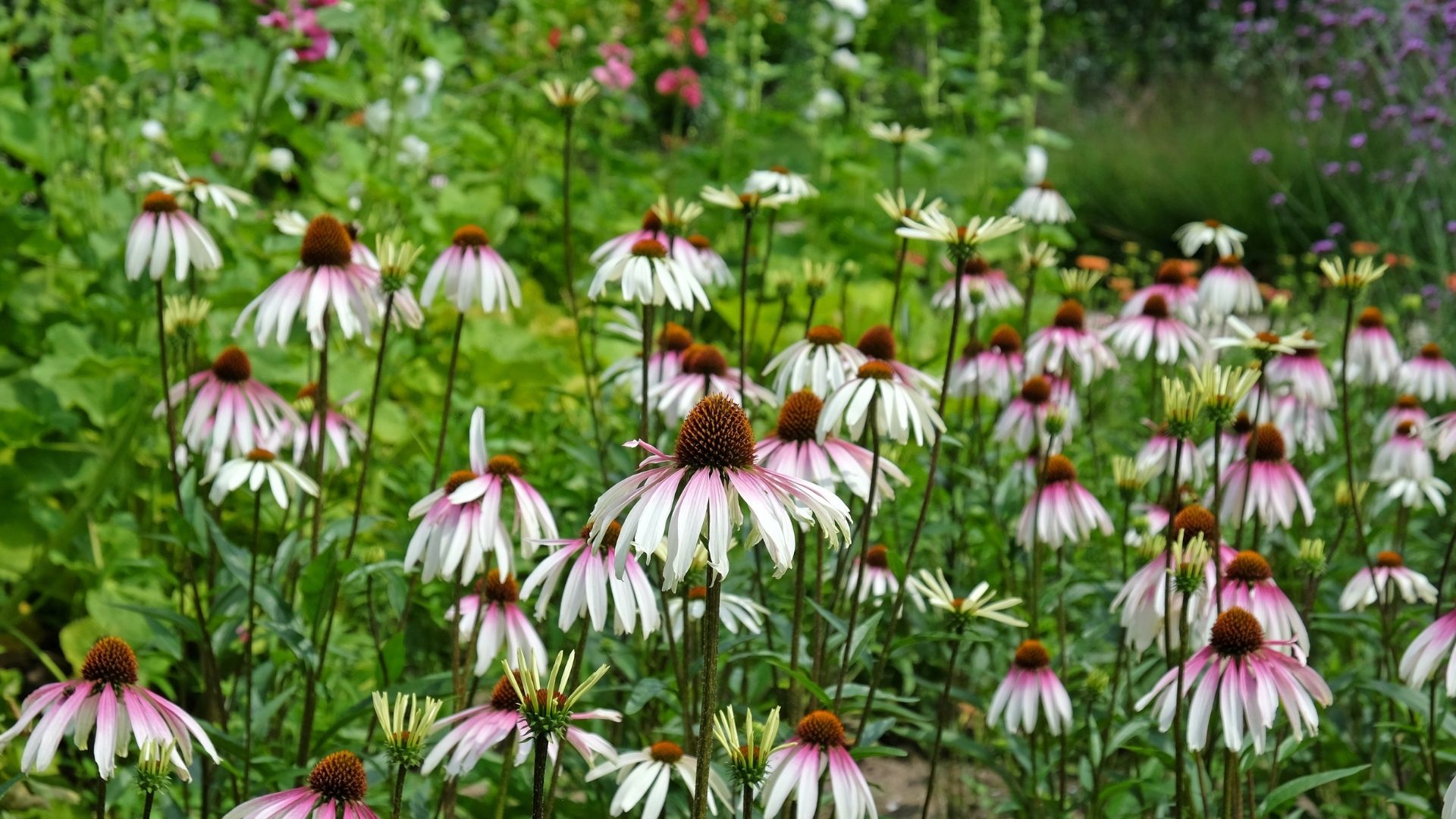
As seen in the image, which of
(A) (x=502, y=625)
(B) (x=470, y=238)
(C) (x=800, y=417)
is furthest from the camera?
(B) (x=470, y=238)

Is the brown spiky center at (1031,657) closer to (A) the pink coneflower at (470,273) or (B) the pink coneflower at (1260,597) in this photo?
(B) the pink coneflower at (1260,597)

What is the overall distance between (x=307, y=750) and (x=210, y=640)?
216 mm

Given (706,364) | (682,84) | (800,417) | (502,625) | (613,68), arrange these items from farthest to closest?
1. (613,68)
2. (682,84)
3. (706,364)
4. (502,625)
5. (800,417)

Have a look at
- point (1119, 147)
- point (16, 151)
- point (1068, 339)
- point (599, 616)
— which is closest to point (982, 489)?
point (1068, 339)

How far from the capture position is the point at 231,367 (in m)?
2.15

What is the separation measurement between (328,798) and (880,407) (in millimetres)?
835

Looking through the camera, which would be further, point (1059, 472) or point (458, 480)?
point (1059, 472)

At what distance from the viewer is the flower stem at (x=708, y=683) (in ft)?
3.75

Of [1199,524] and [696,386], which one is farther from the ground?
[696,386]

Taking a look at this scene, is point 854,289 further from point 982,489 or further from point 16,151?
point 16,151

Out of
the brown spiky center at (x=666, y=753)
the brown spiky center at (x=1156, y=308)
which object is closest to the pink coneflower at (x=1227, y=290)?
the brown spiky center at (x=1156, y=308)

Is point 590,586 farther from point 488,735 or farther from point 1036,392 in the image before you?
point 1036,392

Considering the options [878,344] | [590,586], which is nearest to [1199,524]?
[878,344]

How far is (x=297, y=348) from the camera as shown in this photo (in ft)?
11.5
